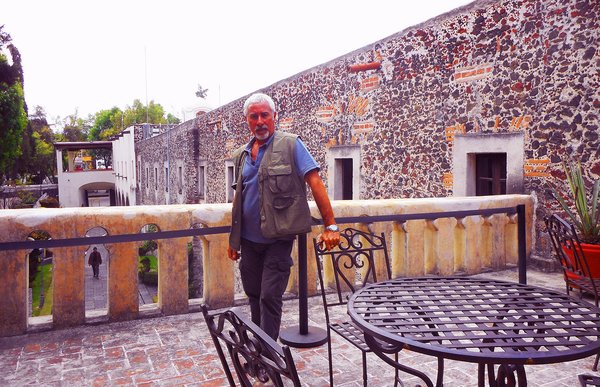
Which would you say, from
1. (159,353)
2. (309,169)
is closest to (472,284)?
(309,169)

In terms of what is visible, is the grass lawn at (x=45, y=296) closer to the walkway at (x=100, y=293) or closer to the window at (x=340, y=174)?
the walkway at (x=100, y=293)

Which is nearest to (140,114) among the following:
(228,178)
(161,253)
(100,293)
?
(100,293)

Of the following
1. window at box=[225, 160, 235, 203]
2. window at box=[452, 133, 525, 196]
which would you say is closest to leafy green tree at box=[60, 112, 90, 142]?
window at box=[225, 160, 235, 203]

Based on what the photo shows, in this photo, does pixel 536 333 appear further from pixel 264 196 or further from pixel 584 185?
pixel 584 185

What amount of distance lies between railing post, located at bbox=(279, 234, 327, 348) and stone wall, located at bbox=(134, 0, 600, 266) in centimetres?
367

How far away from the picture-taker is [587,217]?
4.73 meters

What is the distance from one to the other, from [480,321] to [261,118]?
169 centimetres

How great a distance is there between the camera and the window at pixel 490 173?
674 cm

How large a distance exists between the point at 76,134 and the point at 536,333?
6323 centimetres

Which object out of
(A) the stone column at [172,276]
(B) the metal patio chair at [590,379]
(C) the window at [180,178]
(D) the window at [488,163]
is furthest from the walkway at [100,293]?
(B) the metal patio chair at [590,379]

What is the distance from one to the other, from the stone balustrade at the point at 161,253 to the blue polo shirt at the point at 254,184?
1.03 metres

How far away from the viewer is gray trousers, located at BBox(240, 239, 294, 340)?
2.88m

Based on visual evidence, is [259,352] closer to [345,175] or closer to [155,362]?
[155,362]

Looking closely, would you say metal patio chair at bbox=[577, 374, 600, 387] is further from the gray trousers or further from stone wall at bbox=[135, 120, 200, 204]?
stone wall at bbox=[135, 120, 200, 204]
